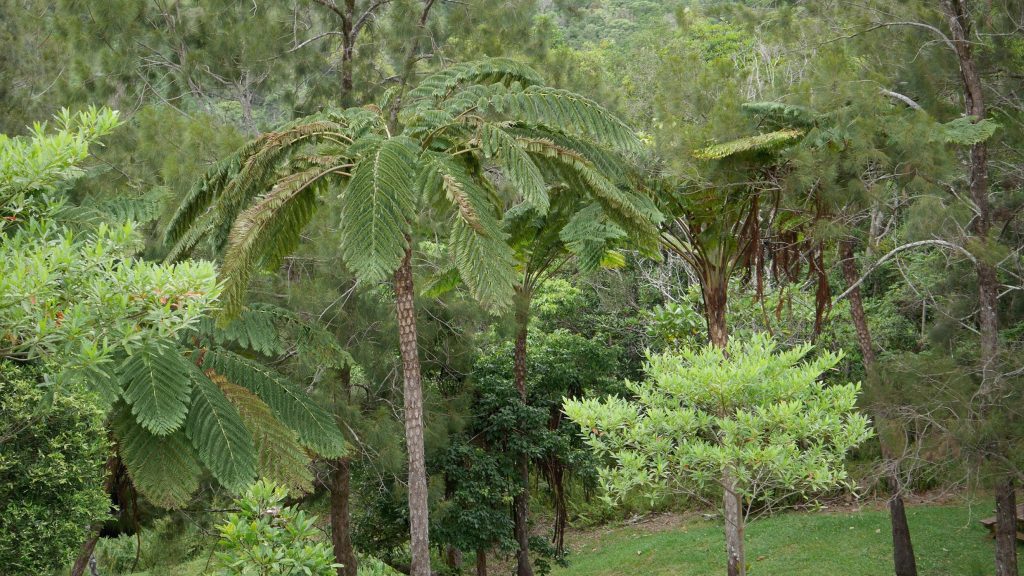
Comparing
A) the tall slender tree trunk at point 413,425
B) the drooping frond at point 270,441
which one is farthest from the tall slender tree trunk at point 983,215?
the drooping frond at point 270,441

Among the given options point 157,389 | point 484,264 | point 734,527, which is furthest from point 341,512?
point 484,264

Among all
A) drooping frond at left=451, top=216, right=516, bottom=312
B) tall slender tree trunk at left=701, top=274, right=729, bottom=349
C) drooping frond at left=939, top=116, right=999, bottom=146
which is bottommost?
tall slender tree trunk at left=701, top=274, right=729, bottom=349

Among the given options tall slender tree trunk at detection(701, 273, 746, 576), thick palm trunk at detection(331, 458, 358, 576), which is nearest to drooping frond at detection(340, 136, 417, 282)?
tall slender tree trunk at detection(701, 273, 746, 576)

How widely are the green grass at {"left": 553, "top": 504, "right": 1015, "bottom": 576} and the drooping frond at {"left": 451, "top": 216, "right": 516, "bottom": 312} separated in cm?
973

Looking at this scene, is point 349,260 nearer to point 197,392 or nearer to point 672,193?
point 197,392

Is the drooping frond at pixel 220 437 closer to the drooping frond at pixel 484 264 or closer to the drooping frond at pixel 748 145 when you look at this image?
the drooping frond at pixel 484 264

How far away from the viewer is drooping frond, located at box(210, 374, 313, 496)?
688 cm

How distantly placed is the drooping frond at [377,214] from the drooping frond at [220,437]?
165 cm

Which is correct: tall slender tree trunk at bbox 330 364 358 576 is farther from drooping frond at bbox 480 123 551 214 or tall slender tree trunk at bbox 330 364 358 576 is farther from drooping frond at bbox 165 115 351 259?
drooping frond at bbox 480 123 551 214

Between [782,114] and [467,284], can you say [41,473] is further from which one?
[782,114]

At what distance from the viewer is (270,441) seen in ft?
22.7

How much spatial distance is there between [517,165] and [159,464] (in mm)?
3429

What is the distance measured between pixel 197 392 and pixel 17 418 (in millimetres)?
1183

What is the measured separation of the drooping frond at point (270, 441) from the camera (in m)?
6.88
